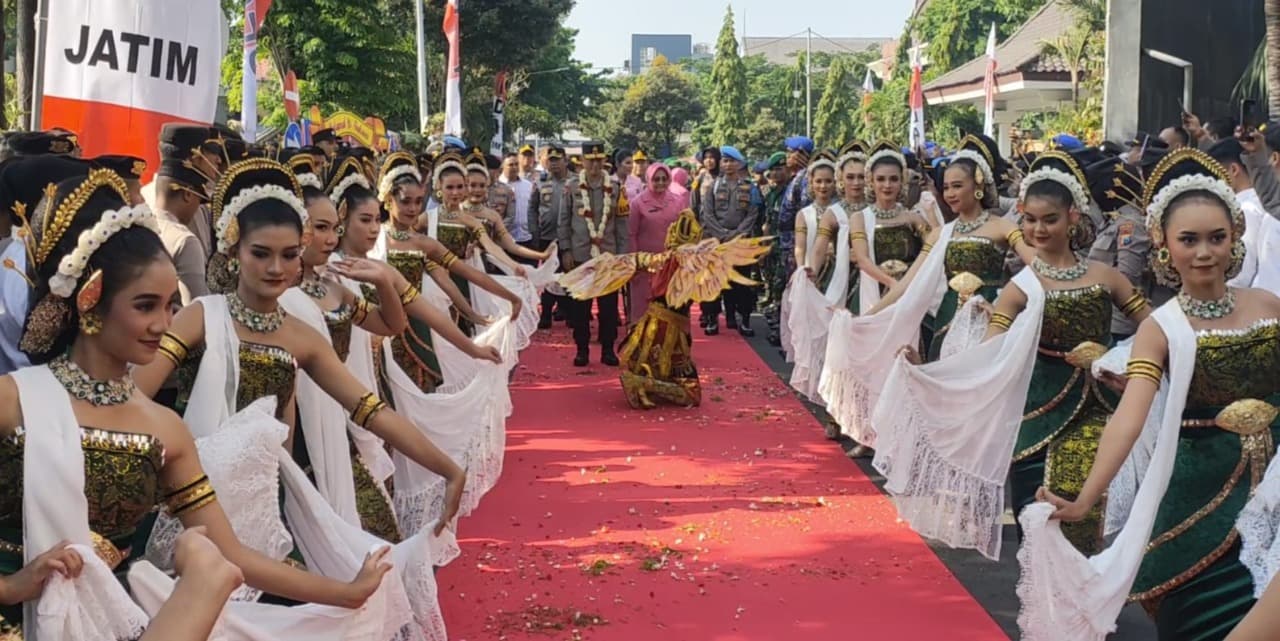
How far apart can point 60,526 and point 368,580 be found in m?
0.70

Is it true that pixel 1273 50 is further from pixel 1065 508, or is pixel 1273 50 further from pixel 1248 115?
pixel 1065 508

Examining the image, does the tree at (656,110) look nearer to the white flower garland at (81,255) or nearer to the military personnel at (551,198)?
the military personnel at (551,198)

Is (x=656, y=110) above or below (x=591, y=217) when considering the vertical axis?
above

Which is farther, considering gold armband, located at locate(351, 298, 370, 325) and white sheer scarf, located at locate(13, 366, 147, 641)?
gold armband, located at locate(351, 298, 370, 325)

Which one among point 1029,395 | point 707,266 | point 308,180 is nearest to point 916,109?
point 707,266

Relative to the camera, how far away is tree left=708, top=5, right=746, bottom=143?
6253 centimetres

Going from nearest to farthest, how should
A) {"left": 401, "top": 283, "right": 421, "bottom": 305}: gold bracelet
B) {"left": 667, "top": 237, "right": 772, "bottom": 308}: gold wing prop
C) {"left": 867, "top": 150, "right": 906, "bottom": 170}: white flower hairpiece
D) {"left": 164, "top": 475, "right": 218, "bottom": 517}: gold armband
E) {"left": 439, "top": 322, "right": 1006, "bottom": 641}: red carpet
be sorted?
{"left": 164, "top": 475, "right": 218, "bottom": 517}: gold armband, {"left": 439, "top": 322, "right": 1006, "bottom": 641}: red carpet, {"left": 401, "top": 283, "right": 421, "bottom": 305}: gold bracelet, {"left": 867, "top": 150, "right": 906, "bottom": 170}: white flower hairpiece, {"left": 667, "top": 237, "right": 772, "bottom": 308}: gold wing prop

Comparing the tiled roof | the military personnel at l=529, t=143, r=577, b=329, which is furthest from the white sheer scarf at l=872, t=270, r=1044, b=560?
the tiled roof

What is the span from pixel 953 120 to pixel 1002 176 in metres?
30.4

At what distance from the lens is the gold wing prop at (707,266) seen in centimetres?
902

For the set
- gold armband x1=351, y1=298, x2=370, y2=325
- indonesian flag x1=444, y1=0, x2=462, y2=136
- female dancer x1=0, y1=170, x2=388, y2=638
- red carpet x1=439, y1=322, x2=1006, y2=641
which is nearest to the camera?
female dancer x1=0, y1=170, x2=388, y2=638

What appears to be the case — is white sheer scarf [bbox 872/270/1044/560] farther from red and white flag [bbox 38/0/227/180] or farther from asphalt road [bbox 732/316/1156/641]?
Result: red and white flag [bbox 38/0/227/180]

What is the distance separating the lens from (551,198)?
12664 mm

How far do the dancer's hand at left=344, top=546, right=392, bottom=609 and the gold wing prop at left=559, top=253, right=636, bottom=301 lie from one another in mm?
6050
